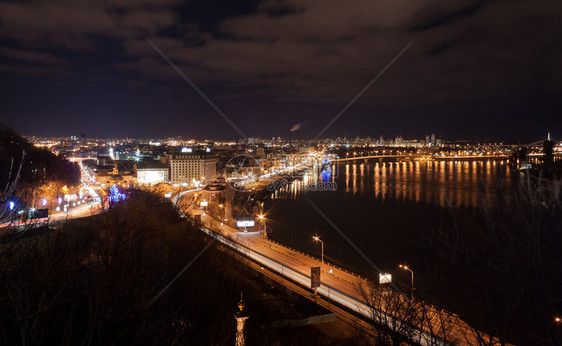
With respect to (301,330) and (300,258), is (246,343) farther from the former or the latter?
(300,258)

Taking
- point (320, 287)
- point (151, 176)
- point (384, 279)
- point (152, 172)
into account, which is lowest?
point (320, 287)

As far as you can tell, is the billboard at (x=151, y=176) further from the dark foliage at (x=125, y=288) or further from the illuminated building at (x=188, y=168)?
the dark foliage at (x=125, y=288)

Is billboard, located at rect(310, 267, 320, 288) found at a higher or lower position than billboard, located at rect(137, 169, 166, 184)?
lower

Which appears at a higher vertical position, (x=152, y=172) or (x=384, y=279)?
(x=152, y=172)

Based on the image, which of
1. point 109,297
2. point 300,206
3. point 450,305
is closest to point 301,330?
point 450,305

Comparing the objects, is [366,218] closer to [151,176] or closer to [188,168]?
[188,168]

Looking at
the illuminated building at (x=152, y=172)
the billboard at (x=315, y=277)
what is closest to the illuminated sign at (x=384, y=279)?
the billboard at (x=315, y=277)

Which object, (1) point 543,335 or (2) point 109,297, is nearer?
(2) point 109,297

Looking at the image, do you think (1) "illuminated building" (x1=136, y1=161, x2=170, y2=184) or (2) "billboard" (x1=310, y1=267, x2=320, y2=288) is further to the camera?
(1) "illuminated building" (x1=136, y1=161, x2=170, y2=184)

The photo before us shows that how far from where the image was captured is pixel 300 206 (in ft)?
40.7

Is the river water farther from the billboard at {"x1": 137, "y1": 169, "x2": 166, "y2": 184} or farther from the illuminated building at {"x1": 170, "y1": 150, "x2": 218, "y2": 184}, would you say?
the billboard at {"x1": 137, "y1": 169, "x2": 166, "y2": 184}

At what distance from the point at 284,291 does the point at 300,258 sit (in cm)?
112

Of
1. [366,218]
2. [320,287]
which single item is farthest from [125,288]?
[366,218]

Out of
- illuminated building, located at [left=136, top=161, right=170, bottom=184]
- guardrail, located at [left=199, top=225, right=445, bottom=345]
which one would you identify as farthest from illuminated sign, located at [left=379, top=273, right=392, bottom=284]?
illuminated building, located at [left=136, top=161, right=170, bottom=184]
